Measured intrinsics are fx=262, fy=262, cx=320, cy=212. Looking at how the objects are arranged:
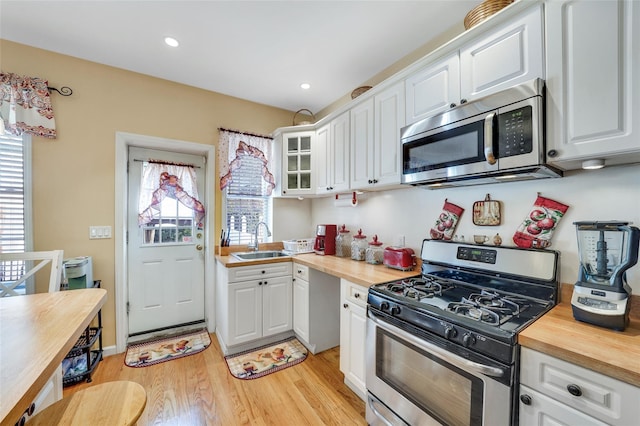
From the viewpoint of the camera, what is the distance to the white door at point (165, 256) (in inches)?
110

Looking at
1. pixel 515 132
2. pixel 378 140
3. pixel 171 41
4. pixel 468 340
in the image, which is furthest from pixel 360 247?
pixel 171 41

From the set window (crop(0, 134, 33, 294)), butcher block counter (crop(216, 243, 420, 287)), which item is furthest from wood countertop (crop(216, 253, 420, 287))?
window (crop(0, 134, 33, 294))

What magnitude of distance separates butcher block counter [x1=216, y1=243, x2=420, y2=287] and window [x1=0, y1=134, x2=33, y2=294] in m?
1.57

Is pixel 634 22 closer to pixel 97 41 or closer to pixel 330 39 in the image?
pixel 330 39

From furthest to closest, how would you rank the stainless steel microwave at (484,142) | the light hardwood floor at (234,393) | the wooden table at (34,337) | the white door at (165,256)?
the white door at (165,256)
the light hardwood floor at (234,393)
the stainless steel microwave at (484,142)
the wooden table at (34,337)

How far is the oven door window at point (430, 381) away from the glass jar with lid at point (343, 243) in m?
1.27

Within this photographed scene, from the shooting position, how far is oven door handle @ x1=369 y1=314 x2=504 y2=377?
1079 mm

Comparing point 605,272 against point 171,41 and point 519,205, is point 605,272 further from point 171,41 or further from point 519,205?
point 171,41

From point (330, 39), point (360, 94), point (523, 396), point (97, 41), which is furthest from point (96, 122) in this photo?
point (523, 396)

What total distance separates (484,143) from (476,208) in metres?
0.57

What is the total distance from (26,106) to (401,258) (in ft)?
10.9

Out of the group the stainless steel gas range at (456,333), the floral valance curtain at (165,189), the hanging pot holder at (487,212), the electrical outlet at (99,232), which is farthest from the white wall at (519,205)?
the electrical outlet at (99,232)

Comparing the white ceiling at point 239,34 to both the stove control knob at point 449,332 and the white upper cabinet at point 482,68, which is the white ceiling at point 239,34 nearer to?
Answer: the white upper cabinet at point 482,68

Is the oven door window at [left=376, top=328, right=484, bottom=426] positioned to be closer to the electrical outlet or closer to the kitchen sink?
the kitchen sink
